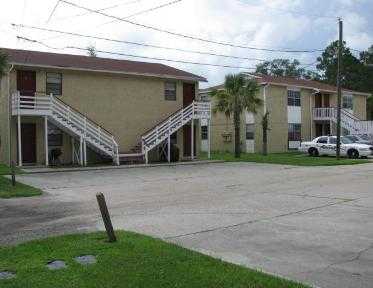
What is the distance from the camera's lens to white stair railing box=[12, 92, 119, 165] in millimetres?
27922

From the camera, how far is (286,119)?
4722 cm

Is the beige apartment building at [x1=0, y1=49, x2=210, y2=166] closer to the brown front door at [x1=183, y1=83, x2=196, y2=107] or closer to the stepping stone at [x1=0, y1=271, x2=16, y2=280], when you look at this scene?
the brown front door at [x1=183, y1=83, x2=196, y2=107]

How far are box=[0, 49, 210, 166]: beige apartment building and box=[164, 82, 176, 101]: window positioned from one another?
6 cm

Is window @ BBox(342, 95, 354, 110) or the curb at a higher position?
window @ BBox(342, 95, 354, 110)

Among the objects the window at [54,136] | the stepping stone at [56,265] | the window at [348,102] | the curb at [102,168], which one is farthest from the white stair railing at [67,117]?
the window at [348,102]

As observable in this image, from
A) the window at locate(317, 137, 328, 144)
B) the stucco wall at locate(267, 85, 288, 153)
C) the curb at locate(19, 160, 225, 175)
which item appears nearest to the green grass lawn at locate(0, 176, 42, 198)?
the curb at locate(19, 160, 225, 175)

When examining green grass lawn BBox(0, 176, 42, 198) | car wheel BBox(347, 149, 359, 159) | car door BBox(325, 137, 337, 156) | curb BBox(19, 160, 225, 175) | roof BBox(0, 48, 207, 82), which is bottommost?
green grass lawn BBox(0, 176, 42, 198)

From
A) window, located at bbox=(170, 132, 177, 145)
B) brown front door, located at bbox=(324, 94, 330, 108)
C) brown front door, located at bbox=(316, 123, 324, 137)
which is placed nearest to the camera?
window, located at bbox=(170, 132, 177, 145)

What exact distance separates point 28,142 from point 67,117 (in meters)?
2.58

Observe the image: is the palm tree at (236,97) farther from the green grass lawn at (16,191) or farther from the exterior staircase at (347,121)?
the green grass lawn at (16,191)

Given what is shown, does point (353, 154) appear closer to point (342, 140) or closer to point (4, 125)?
point (342, 140)

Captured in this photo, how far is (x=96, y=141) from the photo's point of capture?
30203 mm

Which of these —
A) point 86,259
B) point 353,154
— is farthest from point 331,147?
point 86,259

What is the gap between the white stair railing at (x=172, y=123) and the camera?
107 ft
